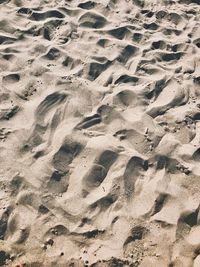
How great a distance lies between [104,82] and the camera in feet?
16.6

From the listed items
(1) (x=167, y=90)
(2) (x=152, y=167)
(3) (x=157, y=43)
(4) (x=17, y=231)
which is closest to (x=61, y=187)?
(4) (x=17, y=231)

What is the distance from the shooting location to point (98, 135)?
4.41 m

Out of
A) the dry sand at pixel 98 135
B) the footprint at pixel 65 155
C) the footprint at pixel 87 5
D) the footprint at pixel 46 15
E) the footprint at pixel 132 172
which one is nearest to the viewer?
the dry sand at pixel 98 135

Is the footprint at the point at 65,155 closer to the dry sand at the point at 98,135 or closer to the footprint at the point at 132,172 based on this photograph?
the dry sand at the point at 98,135

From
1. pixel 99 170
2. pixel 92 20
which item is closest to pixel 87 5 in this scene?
pixel 92 20

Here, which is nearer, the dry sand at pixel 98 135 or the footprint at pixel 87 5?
the dry sand at pixel 98 135

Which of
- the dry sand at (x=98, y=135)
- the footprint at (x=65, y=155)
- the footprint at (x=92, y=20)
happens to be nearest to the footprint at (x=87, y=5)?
the dry sand at (x=98, y=135)

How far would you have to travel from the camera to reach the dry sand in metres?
3.60

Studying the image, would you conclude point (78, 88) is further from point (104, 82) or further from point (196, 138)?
point (196, 138)

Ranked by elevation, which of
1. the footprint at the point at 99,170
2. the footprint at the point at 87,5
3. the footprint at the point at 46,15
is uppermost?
the footprint at the point at 87,5

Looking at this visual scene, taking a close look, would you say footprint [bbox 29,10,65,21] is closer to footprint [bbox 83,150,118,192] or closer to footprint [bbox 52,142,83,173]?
footprint [bbox 52,142,83,173]

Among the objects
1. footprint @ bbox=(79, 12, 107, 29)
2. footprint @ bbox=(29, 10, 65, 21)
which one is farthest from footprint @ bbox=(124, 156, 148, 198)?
footprint @ bbox=(29, 10, 65, 21)

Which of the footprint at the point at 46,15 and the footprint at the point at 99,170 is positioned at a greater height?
the footprint at the point at 46,15

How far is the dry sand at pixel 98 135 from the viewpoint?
3596 mm
